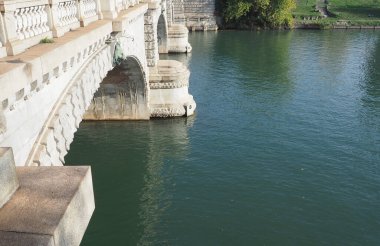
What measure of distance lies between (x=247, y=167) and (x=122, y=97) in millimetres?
8387

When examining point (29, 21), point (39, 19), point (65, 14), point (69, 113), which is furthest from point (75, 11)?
point (29, 21)

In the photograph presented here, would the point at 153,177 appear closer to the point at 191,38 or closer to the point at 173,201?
the point at 173,201

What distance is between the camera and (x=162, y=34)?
41688mm

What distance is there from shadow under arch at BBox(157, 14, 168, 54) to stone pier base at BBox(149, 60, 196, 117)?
685 inches

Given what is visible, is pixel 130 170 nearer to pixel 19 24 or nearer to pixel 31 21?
pixel 31 21

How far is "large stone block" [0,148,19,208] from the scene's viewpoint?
10.3ft

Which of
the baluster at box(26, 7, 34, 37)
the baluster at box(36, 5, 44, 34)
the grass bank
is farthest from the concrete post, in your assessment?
the grass bank

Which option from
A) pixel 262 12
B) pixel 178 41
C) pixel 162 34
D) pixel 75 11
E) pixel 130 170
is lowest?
pixel 130 170

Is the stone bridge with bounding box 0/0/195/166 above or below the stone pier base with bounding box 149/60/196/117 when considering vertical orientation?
above

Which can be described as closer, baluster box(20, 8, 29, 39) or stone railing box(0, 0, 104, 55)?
stone railing box(0, 0, 104, 55)

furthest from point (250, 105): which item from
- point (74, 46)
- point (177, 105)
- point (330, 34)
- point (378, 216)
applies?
point (330, 34)

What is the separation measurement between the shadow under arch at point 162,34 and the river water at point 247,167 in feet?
33.4

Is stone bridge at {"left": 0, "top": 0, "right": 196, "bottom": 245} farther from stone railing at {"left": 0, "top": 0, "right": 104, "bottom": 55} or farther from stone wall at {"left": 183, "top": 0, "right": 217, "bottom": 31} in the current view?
stone wall at {"left": 183, "top": 0, "right": 217, "bottom": 31}

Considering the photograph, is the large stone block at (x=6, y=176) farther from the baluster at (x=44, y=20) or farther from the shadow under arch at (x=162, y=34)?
the shadow under arch at (x=162, y=34)
